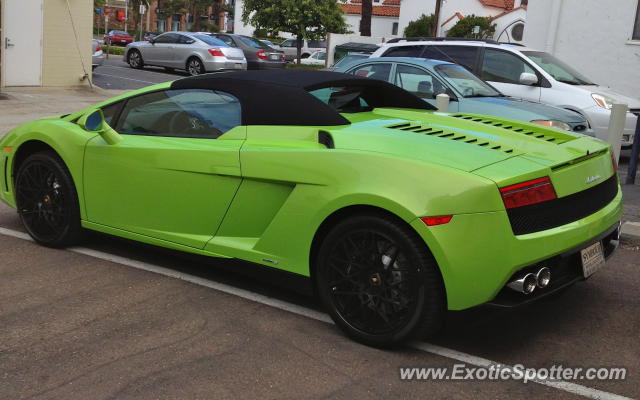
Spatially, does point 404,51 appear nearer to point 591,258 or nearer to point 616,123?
point 616,123

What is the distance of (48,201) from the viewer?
5480 mm

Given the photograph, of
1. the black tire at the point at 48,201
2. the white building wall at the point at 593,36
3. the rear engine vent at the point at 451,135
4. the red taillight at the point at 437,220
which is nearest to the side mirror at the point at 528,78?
the rear engine vent at the point at 451,135

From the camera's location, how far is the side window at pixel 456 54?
36.4 feet

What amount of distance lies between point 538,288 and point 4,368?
2.62 meters

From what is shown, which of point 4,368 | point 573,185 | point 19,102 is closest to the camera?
point 4,368

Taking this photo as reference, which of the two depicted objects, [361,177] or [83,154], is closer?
[361,177]

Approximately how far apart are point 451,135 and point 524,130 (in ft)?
2.22

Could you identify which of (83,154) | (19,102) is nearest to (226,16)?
(19,102)

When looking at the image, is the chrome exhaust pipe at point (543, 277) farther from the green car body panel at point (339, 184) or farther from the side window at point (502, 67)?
the side window at point (502, 67)

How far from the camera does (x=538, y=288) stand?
372 centimetres

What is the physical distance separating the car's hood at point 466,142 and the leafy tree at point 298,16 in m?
30.9

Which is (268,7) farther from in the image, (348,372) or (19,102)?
(348,372)

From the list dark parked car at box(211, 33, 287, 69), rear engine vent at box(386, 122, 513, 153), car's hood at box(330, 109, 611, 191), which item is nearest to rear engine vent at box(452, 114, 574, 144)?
car's hood at box(330, 109, 611, 191)

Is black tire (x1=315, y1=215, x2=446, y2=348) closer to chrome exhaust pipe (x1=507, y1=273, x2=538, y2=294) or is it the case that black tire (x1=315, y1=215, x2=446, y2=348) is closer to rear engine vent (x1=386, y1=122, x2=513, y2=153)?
chrome exhaust pipe (x1=507, y1=273, x2=538, y2=294)
